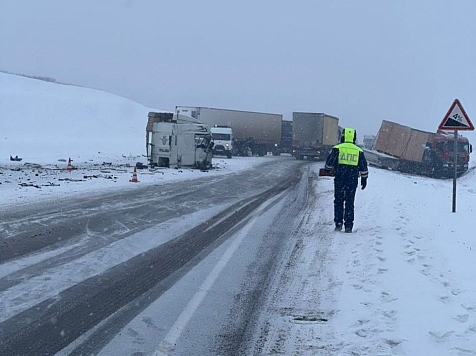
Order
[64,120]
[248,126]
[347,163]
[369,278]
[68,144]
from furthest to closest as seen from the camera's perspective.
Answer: [64,120], [248,126], [68,144], [347,163], [369,278]

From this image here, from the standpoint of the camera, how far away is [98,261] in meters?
7.79

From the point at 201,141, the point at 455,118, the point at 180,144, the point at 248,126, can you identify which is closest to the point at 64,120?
the point at 248,126

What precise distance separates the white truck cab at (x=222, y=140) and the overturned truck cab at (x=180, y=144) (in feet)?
53.3

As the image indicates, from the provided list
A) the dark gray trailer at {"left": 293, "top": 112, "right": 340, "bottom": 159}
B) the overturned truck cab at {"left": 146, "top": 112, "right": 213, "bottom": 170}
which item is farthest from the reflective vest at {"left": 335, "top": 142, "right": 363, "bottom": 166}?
the dark gray trailer at {"left": 293, "top": 112, "right": 340, "bottom": 159}

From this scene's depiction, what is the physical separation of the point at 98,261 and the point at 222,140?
38.1 metres

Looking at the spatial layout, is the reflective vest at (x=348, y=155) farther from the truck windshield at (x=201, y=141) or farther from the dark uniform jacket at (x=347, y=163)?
the truck windshield at (x=201, y=141)

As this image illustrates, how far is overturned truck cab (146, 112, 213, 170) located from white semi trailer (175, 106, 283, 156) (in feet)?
73.0

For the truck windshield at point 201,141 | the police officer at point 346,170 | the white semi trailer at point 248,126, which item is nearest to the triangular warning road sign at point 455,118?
the police officer at point 346,170

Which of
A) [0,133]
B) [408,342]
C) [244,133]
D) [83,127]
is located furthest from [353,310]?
[83,127]

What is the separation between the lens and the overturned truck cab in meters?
28.3

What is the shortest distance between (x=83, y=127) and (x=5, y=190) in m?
56.5

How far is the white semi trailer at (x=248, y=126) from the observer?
52.1m

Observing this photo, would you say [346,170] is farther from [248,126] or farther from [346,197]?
[248,126]

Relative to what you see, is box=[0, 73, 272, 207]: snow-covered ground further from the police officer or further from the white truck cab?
the police officer
